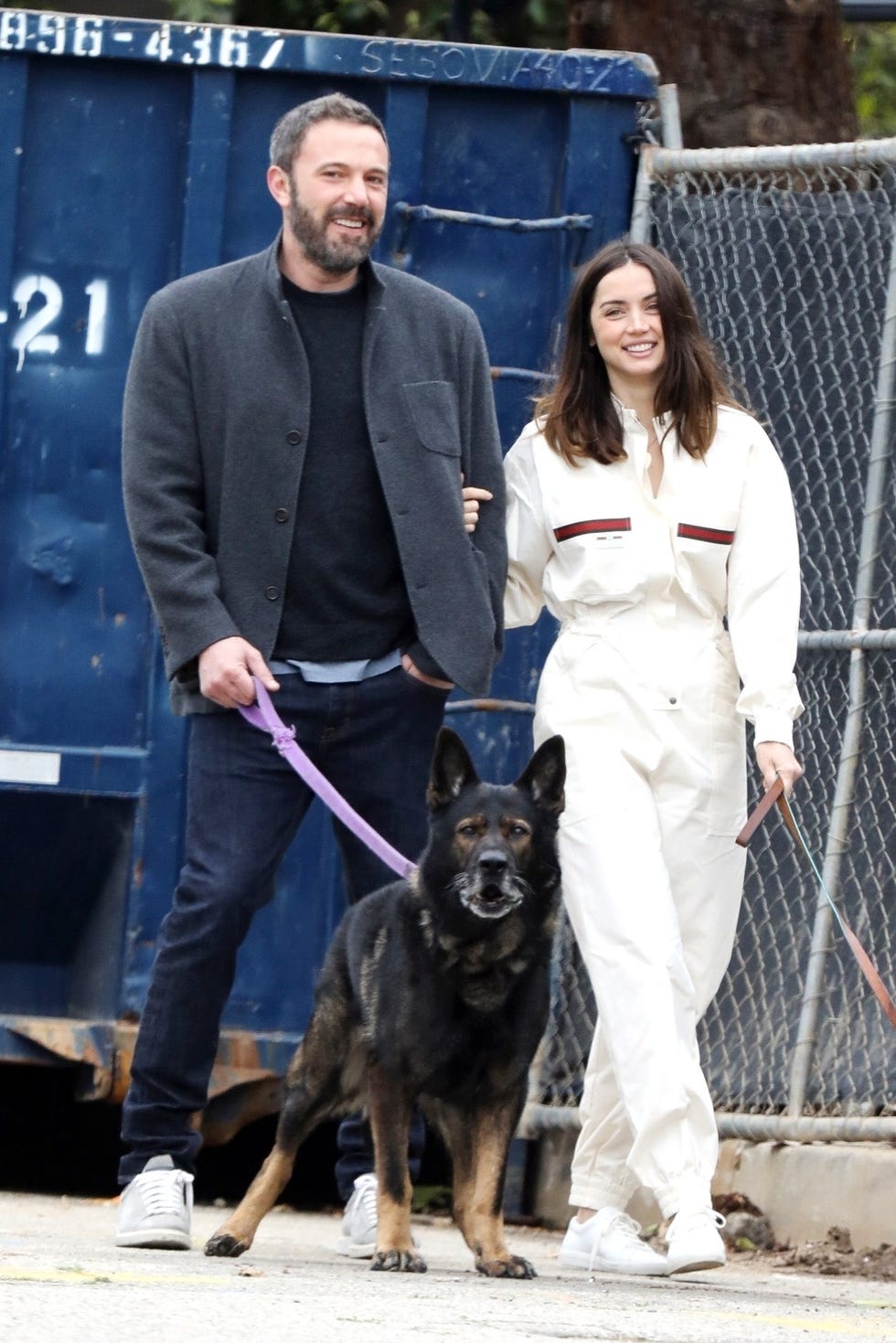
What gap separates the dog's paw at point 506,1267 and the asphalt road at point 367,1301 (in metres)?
0.04

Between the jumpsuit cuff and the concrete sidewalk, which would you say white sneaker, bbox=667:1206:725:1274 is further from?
the concrete sidewalk

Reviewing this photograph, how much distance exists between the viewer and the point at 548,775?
14.0 feet

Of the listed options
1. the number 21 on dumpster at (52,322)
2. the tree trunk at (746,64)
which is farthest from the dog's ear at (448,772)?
the tree trunk at (746,64)

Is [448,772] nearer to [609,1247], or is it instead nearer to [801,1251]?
[609,1247]

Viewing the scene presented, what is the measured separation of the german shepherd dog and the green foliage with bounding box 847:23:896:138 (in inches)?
320

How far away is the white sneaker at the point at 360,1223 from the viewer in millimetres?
4574

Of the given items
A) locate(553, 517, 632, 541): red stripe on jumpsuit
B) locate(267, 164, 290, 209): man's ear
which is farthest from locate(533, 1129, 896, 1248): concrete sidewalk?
locate(267, 164, 290, 209): man's ear

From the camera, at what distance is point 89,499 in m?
5.76

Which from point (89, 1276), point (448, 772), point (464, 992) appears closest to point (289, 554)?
point (448, 772)

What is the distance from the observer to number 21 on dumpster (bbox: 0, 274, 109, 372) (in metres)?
5.77

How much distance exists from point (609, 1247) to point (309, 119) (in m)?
2.43

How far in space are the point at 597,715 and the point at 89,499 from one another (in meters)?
1.91

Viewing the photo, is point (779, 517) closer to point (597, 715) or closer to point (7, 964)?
point (597, 715)

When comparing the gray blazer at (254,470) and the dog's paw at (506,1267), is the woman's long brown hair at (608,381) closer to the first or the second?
the gray blazer at (254,470)
